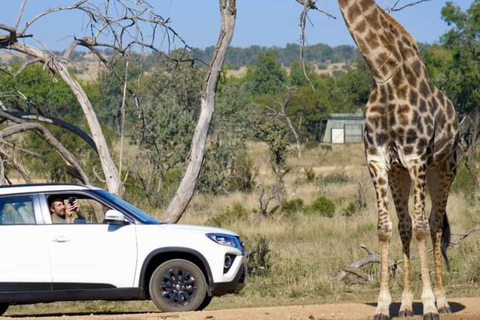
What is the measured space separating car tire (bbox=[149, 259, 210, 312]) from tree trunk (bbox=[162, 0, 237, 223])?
3.22m

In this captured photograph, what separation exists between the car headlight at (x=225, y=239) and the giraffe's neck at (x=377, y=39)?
8.98ft

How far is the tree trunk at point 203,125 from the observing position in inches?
564

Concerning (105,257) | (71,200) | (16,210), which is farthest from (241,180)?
(105,257)

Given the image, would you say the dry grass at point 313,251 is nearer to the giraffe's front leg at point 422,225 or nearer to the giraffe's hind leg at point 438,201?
the giraffe's hind leg at point 438,201

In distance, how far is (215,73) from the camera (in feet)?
47.0

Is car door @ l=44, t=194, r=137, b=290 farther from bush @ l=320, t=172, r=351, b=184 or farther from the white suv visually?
bush @ l=320, t=172, r=351, b=184

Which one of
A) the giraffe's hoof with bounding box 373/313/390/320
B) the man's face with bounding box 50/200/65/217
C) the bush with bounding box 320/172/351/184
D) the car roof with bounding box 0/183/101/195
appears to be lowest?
the bush with bounding box 320/172/351/184

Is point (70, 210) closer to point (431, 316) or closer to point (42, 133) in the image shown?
point (42, 133)

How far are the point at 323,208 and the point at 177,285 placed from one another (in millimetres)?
15893

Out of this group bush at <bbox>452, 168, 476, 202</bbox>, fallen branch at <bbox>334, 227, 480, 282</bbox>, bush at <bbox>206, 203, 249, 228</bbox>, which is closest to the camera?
fallen branch at <bbox>334, 227, 480, 282</bbox>

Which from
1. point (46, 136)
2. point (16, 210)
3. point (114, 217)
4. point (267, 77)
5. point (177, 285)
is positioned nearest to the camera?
point (114, 217)

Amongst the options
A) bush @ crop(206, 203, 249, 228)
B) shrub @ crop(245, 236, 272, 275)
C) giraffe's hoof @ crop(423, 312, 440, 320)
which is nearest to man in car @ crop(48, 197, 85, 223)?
giraffe's hoof @ crop(423, 312, 440, 320)

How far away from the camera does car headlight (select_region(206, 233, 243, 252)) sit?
11219mm

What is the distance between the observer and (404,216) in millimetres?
10359
